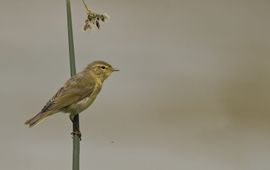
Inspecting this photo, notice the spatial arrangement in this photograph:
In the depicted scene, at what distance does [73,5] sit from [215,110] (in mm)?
729

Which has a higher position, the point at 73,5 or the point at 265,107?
the point at 73,5

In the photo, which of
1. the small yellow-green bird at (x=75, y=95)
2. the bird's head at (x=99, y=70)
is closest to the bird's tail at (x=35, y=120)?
the small yellow-green bird at (x=75, y=95)

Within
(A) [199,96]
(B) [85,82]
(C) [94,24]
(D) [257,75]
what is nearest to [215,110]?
(A) [199,96]

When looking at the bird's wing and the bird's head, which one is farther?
the bird's head

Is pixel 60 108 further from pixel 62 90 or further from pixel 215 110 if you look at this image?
pixel 215 110

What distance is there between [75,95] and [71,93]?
11 millimetres

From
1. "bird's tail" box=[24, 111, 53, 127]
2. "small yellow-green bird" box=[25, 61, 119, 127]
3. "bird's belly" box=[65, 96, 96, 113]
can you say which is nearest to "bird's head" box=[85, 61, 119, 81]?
"small yellow-green bird" box=[25, 61, 119, 127]

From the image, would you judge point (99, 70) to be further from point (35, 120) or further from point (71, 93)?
point (35, 120)

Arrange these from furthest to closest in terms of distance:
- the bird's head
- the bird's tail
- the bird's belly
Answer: the bird's head
the bird's belly
the bird's tail

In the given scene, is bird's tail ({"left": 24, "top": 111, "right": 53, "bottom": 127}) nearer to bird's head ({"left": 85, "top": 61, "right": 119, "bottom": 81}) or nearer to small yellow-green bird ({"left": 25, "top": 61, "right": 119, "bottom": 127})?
small yellow-green bird ({"left": 25, "top": 61, "right": 119, "bottom": 127})

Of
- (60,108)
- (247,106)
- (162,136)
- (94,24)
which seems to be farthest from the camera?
(247,106)

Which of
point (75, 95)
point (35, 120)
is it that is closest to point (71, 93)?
point (75, 95)

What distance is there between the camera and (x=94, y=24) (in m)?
1.63

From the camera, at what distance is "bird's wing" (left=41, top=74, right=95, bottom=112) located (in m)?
1.95
